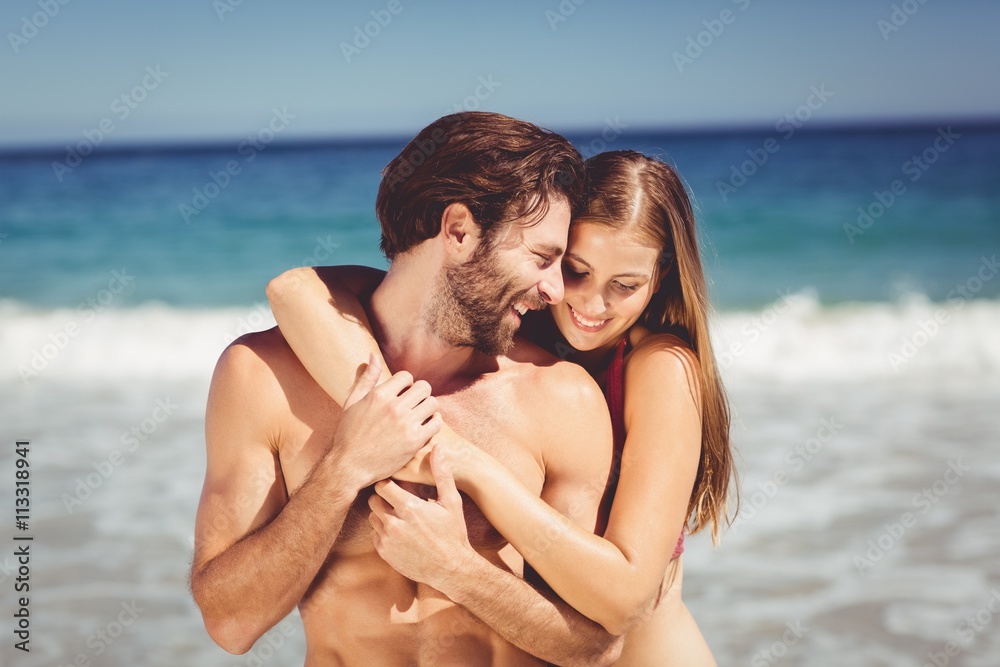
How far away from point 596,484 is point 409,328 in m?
0.66

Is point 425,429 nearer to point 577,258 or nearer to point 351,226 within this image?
point 577,258

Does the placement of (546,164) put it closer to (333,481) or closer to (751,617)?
(333,481)

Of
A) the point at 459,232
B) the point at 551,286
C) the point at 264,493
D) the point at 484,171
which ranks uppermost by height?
the point at 484,171

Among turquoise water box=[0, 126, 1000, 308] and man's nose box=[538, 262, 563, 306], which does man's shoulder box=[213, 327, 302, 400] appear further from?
turquoise water box=[0, 126, 1000, 308]

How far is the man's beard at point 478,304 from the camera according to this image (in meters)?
2.46

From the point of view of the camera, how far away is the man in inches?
90.9

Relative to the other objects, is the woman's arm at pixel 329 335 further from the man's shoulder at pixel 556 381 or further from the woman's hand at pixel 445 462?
the man's shoulder at pixel 556 381

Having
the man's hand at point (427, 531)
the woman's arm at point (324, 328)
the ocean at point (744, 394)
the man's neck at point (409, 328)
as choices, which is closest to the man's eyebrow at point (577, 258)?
the man's neck at point (409, 328)

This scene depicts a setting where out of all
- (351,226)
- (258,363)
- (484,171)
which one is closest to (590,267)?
(484,171)

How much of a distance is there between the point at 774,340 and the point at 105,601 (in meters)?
7.85

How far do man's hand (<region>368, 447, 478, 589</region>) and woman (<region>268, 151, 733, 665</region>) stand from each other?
6 centimetres

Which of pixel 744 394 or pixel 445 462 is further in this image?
pixel 744 394

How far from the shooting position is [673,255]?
284 centimetres

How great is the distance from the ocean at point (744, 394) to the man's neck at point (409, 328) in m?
1.75
